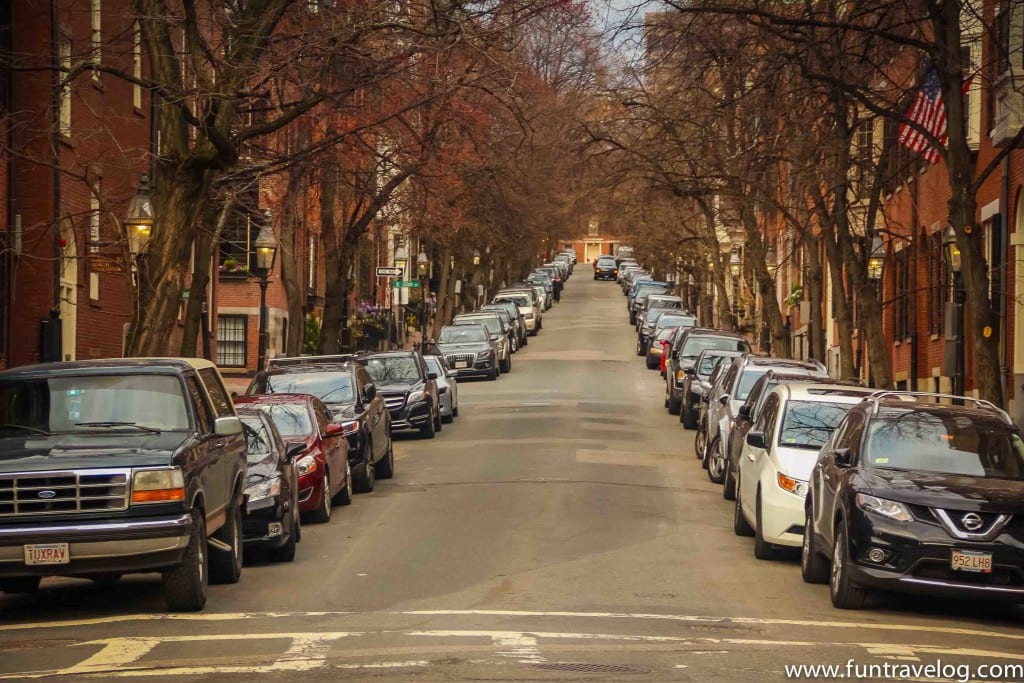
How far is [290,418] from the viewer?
18.8 metres

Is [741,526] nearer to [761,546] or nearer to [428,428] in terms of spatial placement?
[761,546]

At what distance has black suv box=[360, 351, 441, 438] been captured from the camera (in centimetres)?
2972

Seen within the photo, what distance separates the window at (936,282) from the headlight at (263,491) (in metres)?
21.1

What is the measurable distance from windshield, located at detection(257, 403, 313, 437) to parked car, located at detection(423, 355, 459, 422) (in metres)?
13.9

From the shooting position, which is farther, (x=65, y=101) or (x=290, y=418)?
(x=65, y=101)

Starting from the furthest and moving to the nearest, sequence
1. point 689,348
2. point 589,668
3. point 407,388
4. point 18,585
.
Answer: point 689,348 < point 407,388 < point 18,585 < point 589,668

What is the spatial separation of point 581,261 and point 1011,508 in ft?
608

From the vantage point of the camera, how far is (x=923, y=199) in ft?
119

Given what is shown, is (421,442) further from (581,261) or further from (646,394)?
(581,261)

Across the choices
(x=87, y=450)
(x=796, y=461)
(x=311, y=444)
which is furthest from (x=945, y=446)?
(x=311, y=444)

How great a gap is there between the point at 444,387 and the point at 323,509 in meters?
15.1

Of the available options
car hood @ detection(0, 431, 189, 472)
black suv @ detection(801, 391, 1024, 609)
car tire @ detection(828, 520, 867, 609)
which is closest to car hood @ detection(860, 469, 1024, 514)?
black suv @ detection(801, 391, 1024, 609)

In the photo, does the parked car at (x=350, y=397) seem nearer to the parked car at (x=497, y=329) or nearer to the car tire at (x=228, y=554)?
the car tire at (x=228, y=554)

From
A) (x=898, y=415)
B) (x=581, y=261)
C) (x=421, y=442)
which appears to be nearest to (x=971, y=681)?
(x=898, y=415)
